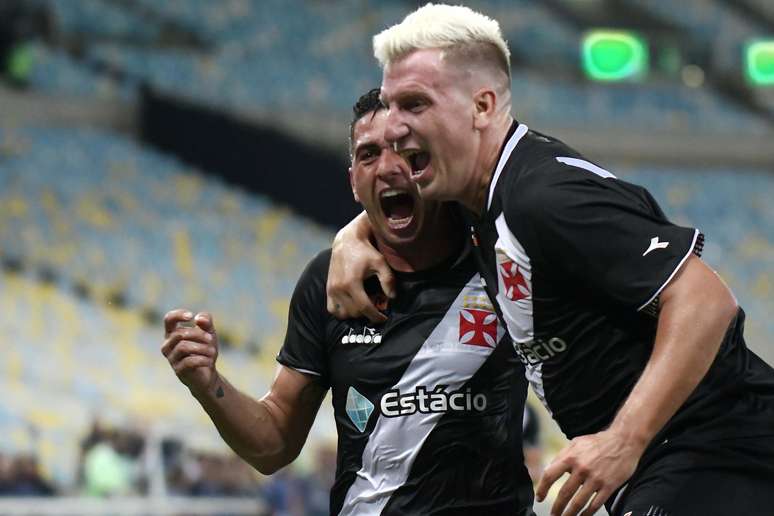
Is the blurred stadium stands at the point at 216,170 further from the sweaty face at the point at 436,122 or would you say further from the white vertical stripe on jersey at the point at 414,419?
the sweaty face at the point at 436,122

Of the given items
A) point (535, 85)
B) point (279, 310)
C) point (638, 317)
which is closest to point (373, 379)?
point (638, 317)

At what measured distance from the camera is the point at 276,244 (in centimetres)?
1680

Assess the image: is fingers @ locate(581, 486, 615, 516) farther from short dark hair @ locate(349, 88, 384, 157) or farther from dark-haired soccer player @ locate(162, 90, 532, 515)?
short dark hair @ locate(349, 88, 384, 157)

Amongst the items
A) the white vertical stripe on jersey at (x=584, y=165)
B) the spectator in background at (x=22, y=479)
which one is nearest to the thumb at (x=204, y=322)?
the white vertical stripe on jersey at (x=584, y=165)

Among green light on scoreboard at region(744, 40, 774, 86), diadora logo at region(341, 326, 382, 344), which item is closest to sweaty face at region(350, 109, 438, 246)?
diadora logo at region(341, 326, 382, 344)

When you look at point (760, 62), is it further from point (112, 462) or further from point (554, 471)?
point (554, 471)

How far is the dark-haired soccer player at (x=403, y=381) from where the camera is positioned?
3.54 metres

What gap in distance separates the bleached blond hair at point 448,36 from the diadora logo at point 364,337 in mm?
844

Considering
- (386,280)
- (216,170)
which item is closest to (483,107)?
(386,280)

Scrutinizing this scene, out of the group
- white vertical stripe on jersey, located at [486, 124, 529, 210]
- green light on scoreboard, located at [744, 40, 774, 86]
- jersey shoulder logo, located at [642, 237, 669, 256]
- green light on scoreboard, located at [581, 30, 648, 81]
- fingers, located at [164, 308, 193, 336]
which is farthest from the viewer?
green light on scoreboard, located at [744, 40, 774, 86]

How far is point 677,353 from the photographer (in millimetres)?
2670

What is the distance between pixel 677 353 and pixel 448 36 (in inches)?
37.8

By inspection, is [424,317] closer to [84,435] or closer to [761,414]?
[761,414]

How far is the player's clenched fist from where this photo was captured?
3.35 meters
